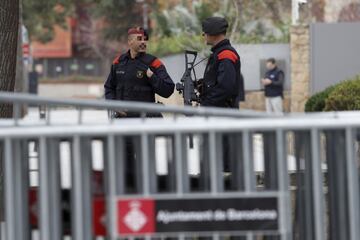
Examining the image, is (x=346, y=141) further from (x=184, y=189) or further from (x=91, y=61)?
(x=91, y=61)

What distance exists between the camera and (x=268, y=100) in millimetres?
22984

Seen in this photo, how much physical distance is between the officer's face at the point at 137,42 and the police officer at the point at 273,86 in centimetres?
1426

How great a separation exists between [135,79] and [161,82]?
0.26 m

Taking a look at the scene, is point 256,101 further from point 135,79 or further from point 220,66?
point 220,66

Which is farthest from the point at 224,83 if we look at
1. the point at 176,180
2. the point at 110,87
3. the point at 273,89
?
the point at 273,89

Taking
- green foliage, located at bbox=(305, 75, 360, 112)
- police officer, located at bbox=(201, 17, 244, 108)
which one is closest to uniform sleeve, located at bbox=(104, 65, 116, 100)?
police officer, located at bbox=(201, 17, 244, 108)

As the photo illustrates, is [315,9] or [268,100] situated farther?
[315,9]

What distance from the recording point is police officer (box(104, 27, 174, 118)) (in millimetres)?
8320

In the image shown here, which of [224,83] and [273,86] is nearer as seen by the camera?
[224,83]

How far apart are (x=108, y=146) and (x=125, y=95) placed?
156 inches

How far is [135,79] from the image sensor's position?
8.43 meters

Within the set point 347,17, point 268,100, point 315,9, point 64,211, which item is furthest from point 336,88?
point 315,9

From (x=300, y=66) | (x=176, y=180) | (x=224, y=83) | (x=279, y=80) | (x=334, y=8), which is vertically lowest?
(x=176, y=180)

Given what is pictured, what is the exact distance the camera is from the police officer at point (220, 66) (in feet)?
25.6
